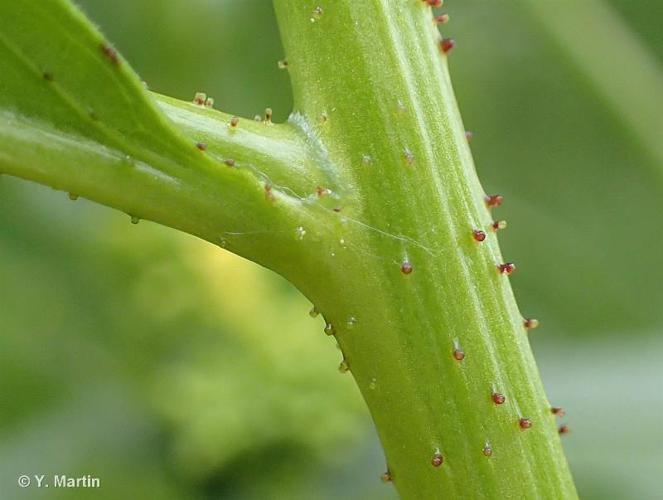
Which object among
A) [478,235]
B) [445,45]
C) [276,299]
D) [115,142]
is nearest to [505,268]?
[478,235]

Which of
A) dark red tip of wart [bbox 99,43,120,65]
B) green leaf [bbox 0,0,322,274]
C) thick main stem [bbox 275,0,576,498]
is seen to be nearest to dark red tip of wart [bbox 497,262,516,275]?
thick main stem [bbox 275,0,576,498]

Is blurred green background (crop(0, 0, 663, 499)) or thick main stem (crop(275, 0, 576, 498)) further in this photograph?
blurred green background (crop(0, 0, 663, 499))

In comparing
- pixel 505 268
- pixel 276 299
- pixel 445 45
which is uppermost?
pixel 276 299

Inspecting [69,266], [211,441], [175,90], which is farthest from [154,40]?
[211,441]

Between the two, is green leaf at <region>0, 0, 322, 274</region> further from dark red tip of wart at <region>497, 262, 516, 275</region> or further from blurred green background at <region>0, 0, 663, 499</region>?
blurred green background at <region>0, 0, 663, 499</region>

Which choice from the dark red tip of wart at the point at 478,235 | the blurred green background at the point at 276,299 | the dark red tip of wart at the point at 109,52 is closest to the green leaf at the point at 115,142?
the dark red tip of wart at the point at 109,52

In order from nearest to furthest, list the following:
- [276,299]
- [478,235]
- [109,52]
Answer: [109,52] < [478,235] < [276,299]

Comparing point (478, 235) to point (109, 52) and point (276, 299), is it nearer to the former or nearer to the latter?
point (109, 52)
